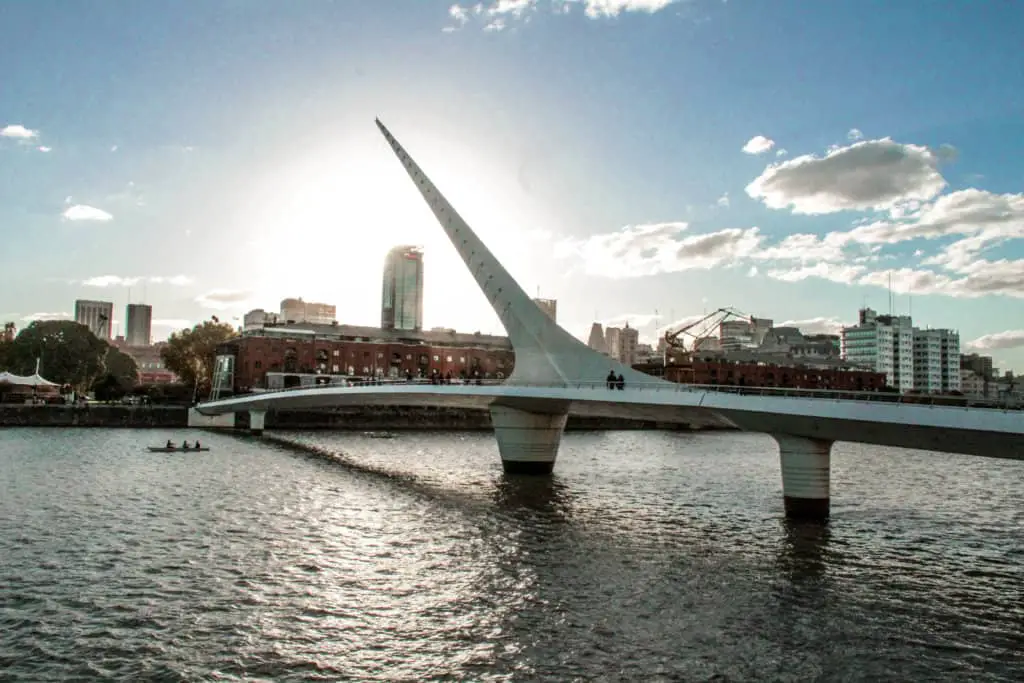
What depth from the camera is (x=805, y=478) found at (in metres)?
28.3

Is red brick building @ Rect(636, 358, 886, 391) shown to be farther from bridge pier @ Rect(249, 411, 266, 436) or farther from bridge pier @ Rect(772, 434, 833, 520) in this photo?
bridge pier @ Rect(772, 434, 833, 520)

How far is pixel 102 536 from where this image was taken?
24.8 meters

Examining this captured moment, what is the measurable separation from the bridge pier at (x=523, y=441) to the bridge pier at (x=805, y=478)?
56.0 ft

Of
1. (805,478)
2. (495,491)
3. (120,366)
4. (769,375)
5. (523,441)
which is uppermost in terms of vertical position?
(769,375)

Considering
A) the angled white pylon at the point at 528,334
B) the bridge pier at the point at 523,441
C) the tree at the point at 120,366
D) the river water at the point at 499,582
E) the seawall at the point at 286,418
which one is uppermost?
the angled white pylon at the point at 528,334

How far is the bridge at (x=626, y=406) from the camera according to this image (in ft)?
70.0

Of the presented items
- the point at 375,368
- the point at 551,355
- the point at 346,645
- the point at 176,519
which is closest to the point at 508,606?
the point at 346,645

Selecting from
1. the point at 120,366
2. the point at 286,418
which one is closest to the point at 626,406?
the point at 286,418

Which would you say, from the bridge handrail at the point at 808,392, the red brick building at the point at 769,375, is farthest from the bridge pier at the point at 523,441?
the red brick building at the point at 769,375

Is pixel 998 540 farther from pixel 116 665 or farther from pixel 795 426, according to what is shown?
pixel 116 665

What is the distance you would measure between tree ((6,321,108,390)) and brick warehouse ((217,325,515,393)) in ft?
58.4

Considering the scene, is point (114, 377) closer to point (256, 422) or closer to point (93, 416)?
point (93, 416)

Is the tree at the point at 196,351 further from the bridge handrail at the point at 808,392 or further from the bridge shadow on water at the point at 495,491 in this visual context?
the bridge handrail at the point at 808,392

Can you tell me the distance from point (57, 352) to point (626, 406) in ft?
326
